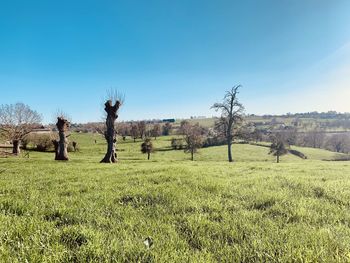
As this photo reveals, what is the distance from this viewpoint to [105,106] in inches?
1320

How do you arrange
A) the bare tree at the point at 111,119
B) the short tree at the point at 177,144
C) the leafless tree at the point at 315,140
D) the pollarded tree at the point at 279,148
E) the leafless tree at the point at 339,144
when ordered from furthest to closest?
1. the leafless tree at the point at 315,140
2. the leafless tree at the point at 339,144
3. the short tree at the point at 177,144
4. the pollarded tree at the point at 279,148
5. the bare tree at the point at 111,119

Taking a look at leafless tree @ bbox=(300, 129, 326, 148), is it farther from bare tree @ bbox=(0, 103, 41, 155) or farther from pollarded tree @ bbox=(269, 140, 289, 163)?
bare tree @ bbox=(0, 103, 41, 155)

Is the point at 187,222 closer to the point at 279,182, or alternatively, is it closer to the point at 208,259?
the point at 208,259

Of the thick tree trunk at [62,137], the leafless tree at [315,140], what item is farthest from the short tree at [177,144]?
the leafless tree at [315,140]

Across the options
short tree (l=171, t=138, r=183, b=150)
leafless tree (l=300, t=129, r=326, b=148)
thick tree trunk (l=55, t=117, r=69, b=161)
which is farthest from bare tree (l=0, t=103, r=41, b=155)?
leafless tree (l=300, t=129, r=326, b=148)

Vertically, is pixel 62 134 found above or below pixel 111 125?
below

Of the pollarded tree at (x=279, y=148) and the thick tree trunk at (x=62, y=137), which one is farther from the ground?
the thick tree trunk at (x=62, y=137)

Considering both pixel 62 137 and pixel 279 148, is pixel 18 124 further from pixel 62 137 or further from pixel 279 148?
pixel 279 148

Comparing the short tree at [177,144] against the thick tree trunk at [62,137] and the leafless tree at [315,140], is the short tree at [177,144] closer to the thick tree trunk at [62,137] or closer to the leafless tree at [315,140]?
the thick tree trunk at [62,137]

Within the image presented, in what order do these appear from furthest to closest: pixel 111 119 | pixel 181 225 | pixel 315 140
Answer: pixel 315 140 < pixel 111 119 < pixel 181 225

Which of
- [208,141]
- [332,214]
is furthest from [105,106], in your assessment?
[208,141]

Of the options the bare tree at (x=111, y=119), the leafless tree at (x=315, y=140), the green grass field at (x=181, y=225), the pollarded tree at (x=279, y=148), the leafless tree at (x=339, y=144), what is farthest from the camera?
the leafless tree at (x=315, y=140)

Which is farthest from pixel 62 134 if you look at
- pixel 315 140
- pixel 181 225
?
pixel 315 140

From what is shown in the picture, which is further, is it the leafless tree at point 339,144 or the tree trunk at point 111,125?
the leafless tree at point 339,144
